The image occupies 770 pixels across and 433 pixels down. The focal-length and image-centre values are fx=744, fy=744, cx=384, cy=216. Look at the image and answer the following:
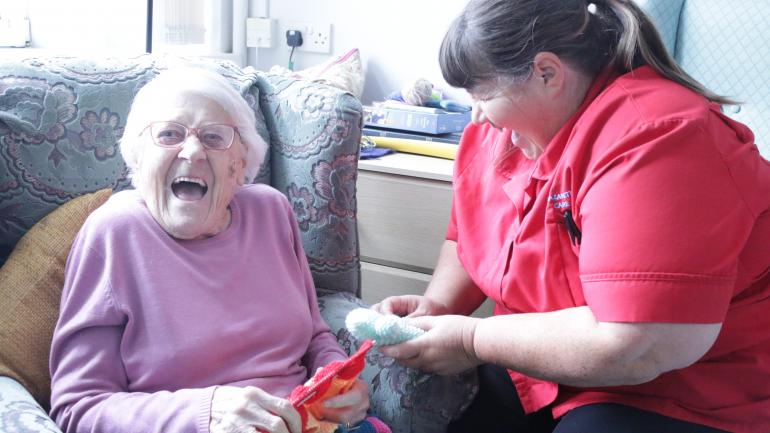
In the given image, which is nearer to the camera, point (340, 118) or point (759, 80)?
point (340, 118)

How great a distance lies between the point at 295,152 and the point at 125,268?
0.47 meters

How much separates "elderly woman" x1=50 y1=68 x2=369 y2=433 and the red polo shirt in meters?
0.35

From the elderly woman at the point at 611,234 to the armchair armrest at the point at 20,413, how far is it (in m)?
0.52

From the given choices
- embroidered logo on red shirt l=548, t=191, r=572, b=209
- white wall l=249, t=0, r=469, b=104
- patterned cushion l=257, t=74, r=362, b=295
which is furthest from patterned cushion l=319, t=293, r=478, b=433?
white wall l=249, t=0, r=469, b=104

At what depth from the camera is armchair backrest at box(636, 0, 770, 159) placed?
5.62 ft

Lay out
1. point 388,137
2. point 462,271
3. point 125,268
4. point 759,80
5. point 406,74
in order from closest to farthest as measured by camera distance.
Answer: point 125,268 < point 462,271 < point 759,80 < point 388,137 < point 406,74

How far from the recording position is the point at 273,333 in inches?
47.5

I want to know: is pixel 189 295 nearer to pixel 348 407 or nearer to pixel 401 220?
pixel 348 407

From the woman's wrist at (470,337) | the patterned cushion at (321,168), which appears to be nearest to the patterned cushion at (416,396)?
the woman's wrist at (470,337)

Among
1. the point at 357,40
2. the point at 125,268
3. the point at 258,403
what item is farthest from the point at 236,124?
the point at 357,40

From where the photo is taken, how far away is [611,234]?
0.92m

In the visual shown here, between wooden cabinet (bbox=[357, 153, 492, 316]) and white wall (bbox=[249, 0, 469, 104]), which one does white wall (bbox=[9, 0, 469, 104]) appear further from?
wooden cabinet (bbox=[357, 153, 492, 316])

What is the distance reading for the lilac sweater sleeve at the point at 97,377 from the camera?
99 cm

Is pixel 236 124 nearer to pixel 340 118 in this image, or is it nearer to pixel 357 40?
pixel 340 118
